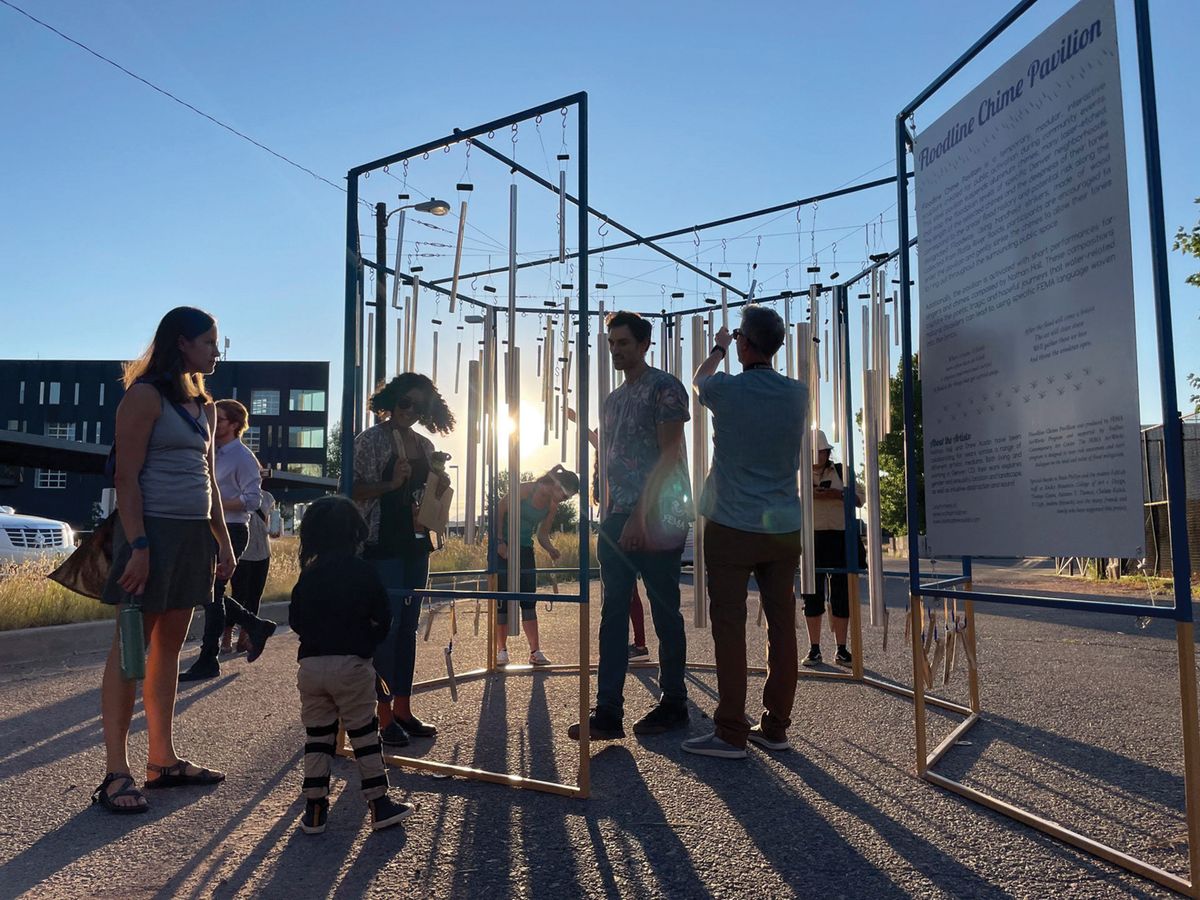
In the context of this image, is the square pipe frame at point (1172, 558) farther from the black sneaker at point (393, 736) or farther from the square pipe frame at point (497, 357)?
the black sneaker at point (393, 736)

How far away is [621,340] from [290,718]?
9.44ft

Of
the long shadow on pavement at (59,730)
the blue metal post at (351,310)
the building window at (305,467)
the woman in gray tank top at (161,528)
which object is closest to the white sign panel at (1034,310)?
the blue metal post at (351,310)

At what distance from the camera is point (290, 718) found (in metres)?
5.43

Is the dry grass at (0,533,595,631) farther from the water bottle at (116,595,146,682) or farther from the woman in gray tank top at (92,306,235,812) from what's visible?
the water bottle at (116,595,146,682)

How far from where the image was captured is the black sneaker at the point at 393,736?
477 cm

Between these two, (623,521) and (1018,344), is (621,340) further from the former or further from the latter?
(1018,344)

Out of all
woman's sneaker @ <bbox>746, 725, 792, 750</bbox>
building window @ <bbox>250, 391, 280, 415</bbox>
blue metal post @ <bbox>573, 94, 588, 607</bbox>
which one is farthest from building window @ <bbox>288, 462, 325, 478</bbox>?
blue metal post @ <bbox>573, 94, 588, 607</bbox>

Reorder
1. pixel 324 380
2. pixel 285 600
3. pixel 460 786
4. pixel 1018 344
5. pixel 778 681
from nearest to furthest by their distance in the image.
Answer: pixel 1018 344
pixel 460 786
pixel 778 681
pixel 285 600
pixel 324 380

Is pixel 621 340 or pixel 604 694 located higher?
pixel 621 340

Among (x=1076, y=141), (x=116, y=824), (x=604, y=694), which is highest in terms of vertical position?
(x=1076, y=141)

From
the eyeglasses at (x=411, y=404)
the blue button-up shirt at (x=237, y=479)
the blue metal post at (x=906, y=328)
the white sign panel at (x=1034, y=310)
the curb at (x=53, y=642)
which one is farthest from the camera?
the curb at (x=53, y=642)

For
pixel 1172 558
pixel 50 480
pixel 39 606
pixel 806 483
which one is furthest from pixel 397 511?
pixel 50 480

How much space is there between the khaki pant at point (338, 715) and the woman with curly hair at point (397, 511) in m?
1.13

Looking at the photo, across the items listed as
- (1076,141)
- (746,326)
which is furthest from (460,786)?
(1076,141)
